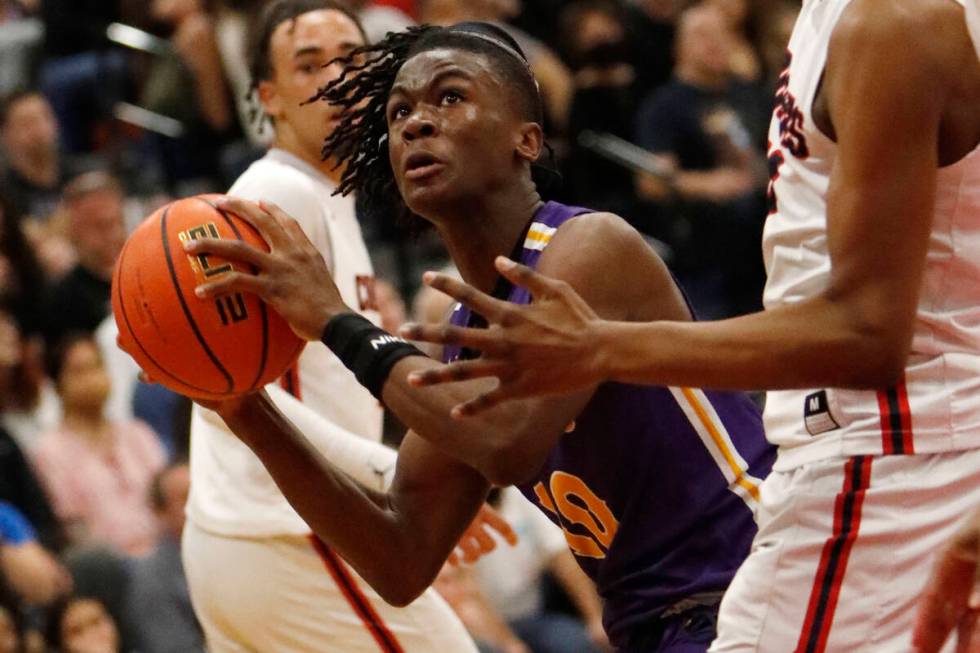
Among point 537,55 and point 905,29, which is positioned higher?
point 905,29

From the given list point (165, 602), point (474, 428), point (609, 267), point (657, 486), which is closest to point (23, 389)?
point (165, 602)

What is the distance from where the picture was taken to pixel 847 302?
2.61 meters

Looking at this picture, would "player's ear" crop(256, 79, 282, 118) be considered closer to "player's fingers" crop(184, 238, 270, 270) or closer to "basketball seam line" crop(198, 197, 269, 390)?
"basketball seam line" crop(198, 197, 269, 390)

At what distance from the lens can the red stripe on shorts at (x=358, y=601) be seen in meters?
4.33

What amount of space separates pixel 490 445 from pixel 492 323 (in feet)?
1.51

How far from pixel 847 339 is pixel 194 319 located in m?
1.39

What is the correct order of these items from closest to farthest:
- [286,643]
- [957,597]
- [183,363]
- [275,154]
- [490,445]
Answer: [957,597], [490,445], [183,363], [286,643], [275,154]

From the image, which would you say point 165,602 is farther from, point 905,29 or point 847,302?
point 905,29

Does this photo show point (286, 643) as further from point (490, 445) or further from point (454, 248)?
point (490, 445)

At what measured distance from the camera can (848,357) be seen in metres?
2.62

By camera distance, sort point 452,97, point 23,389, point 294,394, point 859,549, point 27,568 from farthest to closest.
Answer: point 23,389 → point 27,568 → point 294,394 → point 452,97 → point 859,549

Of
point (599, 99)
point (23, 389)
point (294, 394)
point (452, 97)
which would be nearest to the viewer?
point (452, 97)

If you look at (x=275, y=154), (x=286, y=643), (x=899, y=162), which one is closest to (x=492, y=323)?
(x=899, y=162)

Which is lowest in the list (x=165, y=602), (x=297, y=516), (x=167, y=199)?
(x=165, y=602)
